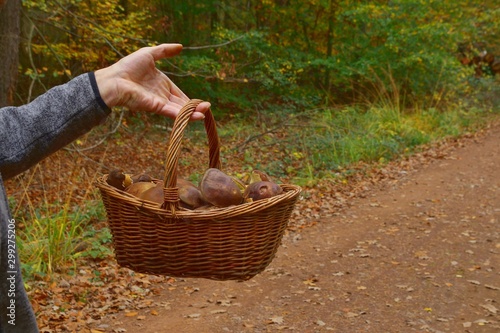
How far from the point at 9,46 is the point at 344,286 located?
4.55 m

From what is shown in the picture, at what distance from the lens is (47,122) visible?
4.26 feet

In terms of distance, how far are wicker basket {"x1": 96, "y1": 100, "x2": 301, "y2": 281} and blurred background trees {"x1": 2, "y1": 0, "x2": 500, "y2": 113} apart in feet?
31.6

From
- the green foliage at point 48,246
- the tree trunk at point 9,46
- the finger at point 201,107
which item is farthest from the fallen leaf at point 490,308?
the tree trunk at point 9,46

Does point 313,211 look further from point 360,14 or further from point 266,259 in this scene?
point 360,14

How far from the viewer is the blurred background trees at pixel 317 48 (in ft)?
43.1

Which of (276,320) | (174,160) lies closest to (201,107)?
(174,160)

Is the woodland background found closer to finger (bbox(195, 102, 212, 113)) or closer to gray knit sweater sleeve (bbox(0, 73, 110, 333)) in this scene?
finger (bbox(195, 102, 212, 113))

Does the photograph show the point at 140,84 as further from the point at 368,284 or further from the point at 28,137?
the point at 368,284

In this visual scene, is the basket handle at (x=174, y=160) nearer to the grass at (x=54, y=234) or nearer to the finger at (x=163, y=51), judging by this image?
the finger at (x=163, y=51)

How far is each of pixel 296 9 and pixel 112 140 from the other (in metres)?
7.85

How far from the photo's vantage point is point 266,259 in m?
2.03

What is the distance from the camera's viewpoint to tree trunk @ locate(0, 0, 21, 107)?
6565mm

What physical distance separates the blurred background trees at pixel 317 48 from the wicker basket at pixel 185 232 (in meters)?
9.62

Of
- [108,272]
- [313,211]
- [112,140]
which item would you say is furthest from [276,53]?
[108,272]
